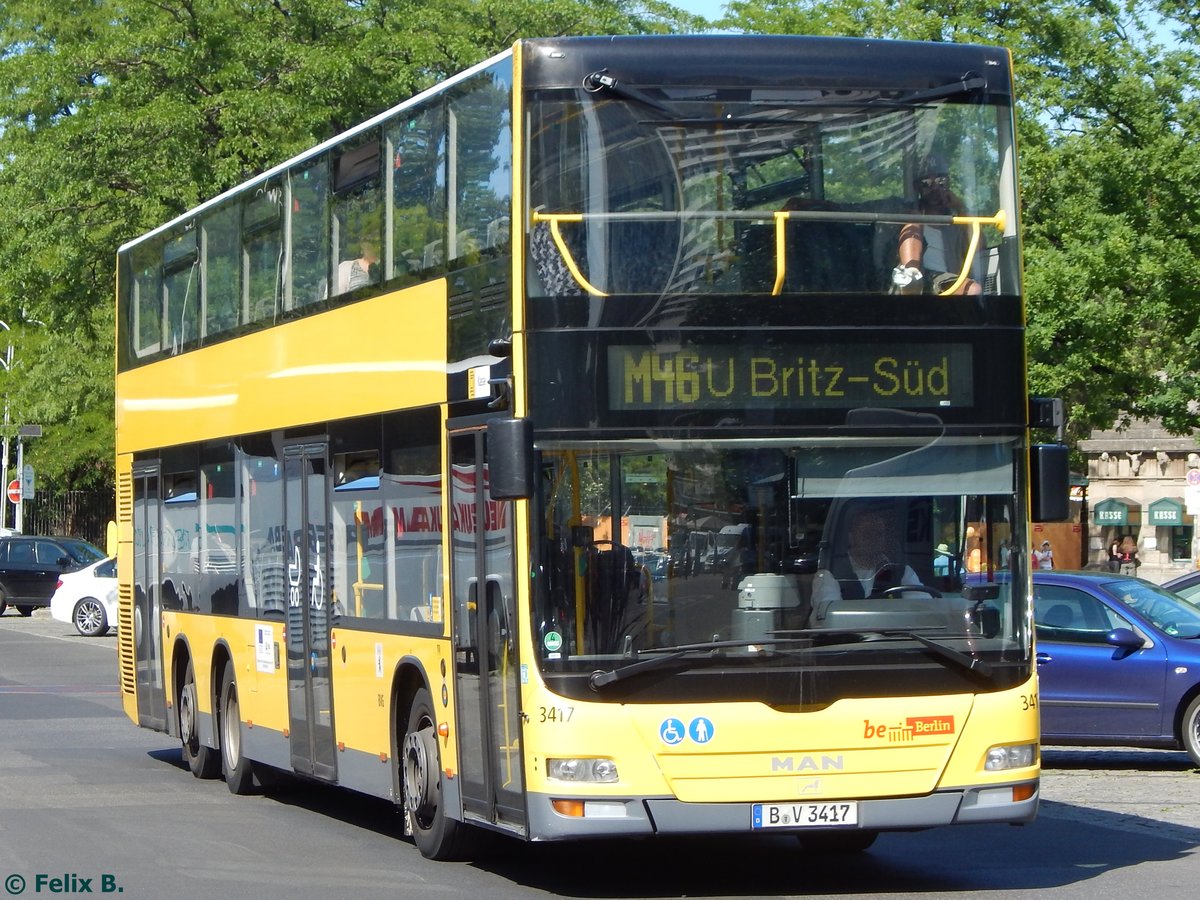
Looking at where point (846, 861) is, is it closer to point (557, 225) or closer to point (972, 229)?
point (972, 229)

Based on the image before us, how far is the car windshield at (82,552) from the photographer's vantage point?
43.9m

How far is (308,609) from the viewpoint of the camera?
13.2 meters

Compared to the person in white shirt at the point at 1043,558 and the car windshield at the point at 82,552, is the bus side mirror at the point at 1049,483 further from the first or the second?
the car windshield at the point at 82,552

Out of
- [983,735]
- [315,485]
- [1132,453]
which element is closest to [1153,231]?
[315,485]

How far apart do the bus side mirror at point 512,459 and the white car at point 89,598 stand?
2983 centimetres

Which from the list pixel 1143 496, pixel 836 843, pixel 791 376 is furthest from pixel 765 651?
pixel 1143 496

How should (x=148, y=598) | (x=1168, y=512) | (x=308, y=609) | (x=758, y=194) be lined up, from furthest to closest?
1. (x=1168, y=512)
2. (x=148, y=598)
3. (x=308, y=609)
4. (x=758, y=194)

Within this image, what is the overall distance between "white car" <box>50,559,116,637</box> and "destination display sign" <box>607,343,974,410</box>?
97.6ft

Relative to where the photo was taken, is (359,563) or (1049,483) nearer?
(1049,483)

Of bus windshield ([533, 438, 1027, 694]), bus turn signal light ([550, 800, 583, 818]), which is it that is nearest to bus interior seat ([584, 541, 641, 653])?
bus windshield ([533, 438, 1027, 694])

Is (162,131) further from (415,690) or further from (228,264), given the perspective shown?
(415,690)

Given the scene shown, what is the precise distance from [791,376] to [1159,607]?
7696mm

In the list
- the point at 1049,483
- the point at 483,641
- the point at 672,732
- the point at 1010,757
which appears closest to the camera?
the point at 672,732

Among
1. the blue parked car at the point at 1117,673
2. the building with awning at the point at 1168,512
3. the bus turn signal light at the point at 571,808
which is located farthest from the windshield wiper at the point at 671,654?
the building with awning at the point at 1168,512
